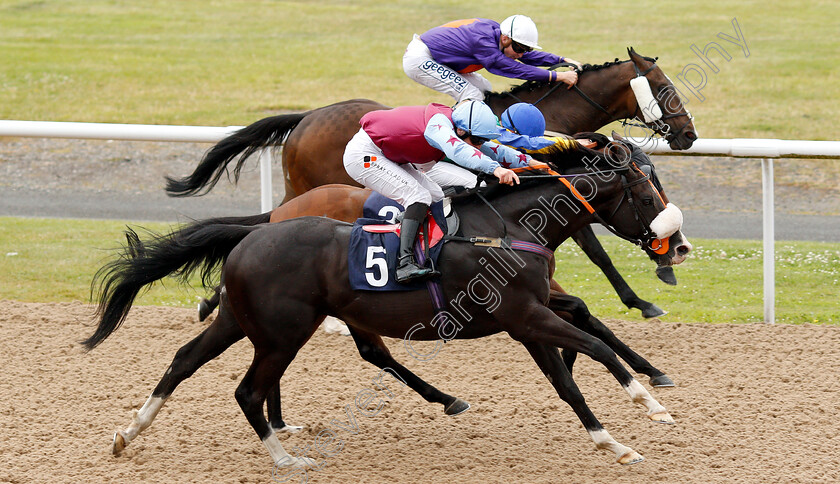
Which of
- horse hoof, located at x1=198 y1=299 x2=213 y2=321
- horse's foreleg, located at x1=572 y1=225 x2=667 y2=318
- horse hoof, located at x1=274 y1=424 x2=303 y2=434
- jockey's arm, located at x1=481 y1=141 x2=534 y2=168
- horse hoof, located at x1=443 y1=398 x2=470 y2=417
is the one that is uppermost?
jockey's arm, located at x1=481 y1=141 x2=534 y2=168

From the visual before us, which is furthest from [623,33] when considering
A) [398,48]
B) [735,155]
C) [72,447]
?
[72,447]

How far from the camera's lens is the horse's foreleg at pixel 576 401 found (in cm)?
423

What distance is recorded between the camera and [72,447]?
15.1 feet

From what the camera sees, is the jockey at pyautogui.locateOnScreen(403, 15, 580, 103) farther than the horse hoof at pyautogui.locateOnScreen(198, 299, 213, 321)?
No

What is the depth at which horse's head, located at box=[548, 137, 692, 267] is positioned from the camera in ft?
14.3

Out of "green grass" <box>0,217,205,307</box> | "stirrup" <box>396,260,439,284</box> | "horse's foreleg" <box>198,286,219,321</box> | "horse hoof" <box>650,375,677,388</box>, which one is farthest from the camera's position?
"green grass" <box>0,217,205,307</box>

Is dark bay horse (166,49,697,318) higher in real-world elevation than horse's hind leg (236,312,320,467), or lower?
higher

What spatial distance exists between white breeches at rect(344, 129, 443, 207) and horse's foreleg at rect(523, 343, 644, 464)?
90 cm

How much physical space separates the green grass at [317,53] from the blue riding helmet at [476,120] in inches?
359

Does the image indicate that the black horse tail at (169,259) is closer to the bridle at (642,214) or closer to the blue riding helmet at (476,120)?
the blue riding helmet at (476,120)

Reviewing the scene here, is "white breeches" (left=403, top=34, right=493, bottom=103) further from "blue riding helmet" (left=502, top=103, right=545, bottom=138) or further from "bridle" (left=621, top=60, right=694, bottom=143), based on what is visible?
"blue riding helmet" (left=502, top=103, right=545, bottom=138)

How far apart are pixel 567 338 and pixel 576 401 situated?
0.31m

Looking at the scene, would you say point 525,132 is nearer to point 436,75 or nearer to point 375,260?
point 375,260

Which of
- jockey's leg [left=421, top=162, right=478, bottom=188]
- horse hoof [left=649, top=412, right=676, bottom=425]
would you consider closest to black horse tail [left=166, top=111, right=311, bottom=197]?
jockey's leg [left=421, top=162, right=478, bottom=188]
